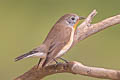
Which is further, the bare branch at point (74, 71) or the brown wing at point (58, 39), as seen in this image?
the brown wing at point (58, 39)

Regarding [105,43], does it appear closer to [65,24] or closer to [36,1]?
[36,1]

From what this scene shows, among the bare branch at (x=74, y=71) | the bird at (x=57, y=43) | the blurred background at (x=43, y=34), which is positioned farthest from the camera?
the blurred background at (x=43, y=34)

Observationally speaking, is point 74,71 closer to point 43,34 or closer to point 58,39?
point 58,39

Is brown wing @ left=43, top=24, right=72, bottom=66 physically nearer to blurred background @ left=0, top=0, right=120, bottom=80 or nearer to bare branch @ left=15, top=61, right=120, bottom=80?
bare branch @ left=15, top=61, right=120, bottom=80

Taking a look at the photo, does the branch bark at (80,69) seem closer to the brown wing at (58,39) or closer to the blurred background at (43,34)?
the brown wing at (58,39)

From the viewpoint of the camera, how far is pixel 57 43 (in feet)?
6.57

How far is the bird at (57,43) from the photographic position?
190cm

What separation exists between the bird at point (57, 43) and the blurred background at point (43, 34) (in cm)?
105

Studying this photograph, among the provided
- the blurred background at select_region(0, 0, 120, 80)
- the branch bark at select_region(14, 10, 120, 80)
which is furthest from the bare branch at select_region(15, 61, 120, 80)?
the blurred background at select_region(0, 0, 120, 80)

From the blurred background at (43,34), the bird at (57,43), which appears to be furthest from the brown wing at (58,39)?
the blurred background at (43,34)

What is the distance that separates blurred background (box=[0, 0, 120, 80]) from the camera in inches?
126

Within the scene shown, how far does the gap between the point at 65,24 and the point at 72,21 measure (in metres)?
0.04

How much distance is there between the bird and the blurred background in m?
1.05

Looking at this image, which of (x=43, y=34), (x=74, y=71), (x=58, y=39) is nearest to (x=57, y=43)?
(x=58, y=39)
